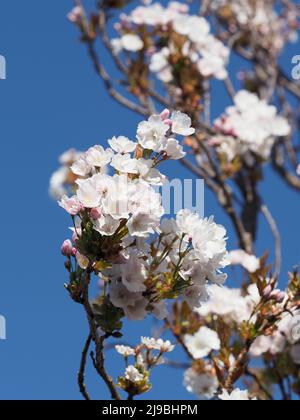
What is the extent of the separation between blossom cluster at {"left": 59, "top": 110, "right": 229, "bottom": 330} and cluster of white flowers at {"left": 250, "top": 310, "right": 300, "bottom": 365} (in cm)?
92

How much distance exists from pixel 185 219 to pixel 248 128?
6.86 ft

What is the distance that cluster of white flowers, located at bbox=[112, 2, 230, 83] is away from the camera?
132 inches

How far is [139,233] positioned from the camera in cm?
134

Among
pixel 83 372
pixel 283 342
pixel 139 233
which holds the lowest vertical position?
pixel 83 372

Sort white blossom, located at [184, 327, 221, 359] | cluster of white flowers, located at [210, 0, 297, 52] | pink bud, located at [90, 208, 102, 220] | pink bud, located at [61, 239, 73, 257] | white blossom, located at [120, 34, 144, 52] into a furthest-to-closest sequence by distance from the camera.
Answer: cluster of white flowers, located at [210, 0, 297, 52] → white blossom, located at [120, 34, 144, 52] → white blossom, located at [184, 327, 221, 359] → pink bud, located at [61, 239, 73, 257] → pink bud, located at [90, 208, 102, 220]

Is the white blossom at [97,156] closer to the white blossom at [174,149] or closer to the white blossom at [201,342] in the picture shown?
the white blossom at [174,149]

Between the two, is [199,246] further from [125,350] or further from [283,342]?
[283,342]

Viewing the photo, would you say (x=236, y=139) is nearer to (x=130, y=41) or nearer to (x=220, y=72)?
(x=220, y=72)

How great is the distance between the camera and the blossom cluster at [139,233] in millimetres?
1349

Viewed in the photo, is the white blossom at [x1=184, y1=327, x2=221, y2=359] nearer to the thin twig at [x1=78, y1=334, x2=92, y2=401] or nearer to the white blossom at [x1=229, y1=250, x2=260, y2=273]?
the white blossom at [x1=229, y1=250, x2=260, y2=273]

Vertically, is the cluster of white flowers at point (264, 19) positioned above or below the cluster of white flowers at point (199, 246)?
above

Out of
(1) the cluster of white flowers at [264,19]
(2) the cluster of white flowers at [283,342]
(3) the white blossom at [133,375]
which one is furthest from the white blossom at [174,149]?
(1) the cluster of white flowers at [264,19]

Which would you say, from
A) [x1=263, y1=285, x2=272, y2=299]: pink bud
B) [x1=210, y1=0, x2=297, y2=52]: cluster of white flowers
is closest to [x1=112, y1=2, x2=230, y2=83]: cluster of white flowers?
[x1=210, y1=0, x2=297, y2=52]: cluster of white flowers

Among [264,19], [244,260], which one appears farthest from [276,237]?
[264,19]
